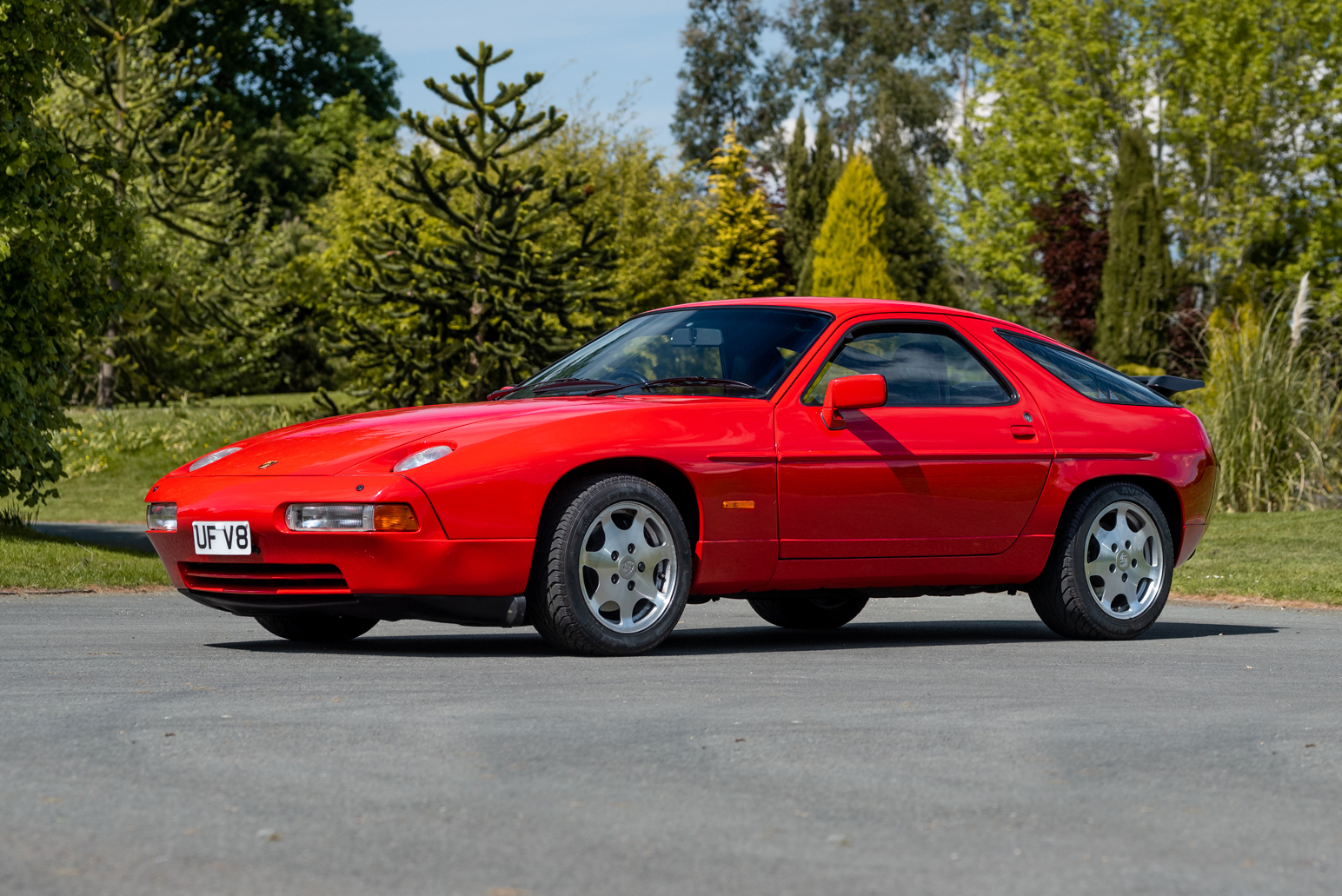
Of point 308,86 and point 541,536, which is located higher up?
point 308,86

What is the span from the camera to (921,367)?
830cm

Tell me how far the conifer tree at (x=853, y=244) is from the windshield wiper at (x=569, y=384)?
36770 mm

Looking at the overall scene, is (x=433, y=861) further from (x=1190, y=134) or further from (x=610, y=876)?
(x=1190, y=134)

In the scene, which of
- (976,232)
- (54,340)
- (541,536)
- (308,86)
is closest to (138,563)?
Result: (54,340)

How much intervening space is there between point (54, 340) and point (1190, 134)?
3229 cm

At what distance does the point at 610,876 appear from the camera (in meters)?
3.54

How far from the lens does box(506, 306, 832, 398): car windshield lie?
782 centimetres

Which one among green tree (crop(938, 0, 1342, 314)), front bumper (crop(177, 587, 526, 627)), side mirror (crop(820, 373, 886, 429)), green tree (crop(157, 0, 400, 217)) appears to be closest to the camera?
front bumper (crop(177, 587, 526, 627))

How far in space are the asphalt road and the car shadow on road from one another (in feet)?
0.43

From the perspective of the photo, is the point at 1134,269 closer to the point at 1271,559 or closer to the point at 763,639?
the point at 1271,559

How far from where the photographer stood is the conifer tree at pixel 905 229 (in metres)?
49.4

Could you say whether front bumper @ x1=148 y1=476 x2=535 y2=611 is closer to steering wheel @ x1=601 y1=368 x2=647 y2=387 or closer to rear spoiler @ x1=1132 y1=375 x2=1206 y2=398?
steering wheel @ x1=601 y1=368 x2=647 y2=387

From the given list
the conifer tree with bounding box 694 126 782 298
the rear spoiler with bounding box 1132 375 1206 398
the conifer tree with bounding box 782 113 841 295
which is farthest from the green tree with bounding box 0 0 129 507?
the conifer tree with bounding box 782 113 841 295

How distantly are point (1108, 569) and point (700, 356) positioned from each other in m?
2.37
